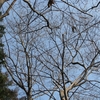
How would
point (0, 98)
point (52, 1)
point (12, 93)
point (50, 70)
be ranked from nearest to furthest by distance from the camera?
1. point (52, 1)
2. point (50, 70)
3. point (0, 98)
4. point (12, 93)

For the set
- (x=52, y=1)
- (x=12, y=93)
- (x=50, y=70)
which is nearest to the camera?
(x=52, y=1)

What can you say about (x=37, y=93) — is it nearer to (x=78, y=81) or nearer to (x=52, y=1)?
(x=78, y=81)

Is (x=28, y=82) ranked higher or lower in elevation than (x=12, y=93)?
lower

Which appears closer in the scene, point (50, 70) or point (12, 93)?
point (50, 70)

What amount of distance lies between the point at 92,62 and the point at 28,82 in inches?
101

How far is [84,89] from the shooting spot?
878 centimetres

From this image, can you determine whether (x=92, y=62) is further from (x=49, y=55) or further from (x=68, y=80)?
(x=49, y=55)

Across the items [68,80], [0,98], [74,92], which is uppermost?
[0,98]

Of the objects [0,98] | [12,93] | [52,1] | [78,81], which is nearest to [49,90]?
[78,81]

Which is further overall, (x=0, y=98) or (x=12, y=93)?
(x=12, y=93)

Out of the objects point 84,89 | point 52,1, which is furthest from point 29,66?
point 52,1

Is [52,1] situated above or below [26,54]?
below

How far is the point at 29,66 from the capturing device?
8.59 meters

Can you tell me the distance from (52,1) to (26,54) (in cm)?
425
